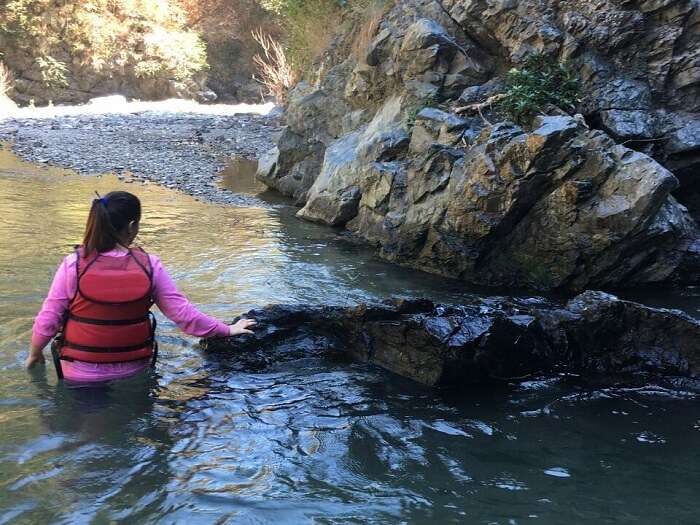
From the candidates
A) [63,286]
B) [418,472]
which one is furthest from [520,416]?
[63,286]

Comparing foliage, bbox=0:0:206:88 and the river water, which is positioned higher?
foliage, bbox=0:0:206:88

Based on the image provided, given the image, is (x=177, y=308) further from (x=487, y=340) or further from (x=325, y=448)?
(x=487, y=340)

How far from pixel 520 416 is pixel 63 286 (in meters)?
3.17

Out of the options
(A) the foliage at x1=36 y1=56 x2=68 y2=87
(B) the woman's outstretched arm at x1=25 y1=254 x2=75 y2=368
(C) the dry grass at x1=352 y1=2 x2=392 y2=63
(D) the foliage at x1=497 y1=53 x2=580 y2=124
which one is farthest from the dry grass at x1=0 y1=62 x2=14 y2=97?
(B) the woman's outstretched arm at x1=25 y1=254 x2=75 y2=368

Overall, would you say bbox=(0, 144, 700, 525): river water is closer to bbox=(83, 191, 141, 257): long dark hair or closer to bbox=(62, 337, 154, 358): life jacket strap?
bbox=(62, 337, 154, 358): life jacket strap

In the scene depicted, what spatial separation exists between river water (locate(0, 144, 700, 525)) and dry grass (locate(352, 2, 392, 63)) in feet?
30.1

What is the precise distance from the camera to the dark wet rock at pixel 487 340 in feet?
17.3

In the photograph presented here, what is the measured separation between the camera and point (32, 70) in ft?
98.9

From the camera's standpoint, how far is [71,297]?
13.4 ft

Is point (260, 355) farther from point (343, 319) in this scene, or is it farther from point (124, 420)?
point (124, 420)

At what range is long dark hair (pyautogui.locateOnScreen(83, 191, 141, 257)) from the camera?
3.94 metres

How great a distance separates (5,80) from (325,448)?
29363 millimetres

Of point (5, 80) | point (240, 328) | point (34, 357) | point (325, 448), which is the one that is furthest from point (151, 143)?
point (325, 448)

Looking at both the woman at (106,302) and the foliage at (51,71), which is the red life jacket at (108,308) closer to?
the woman at (106,302)
